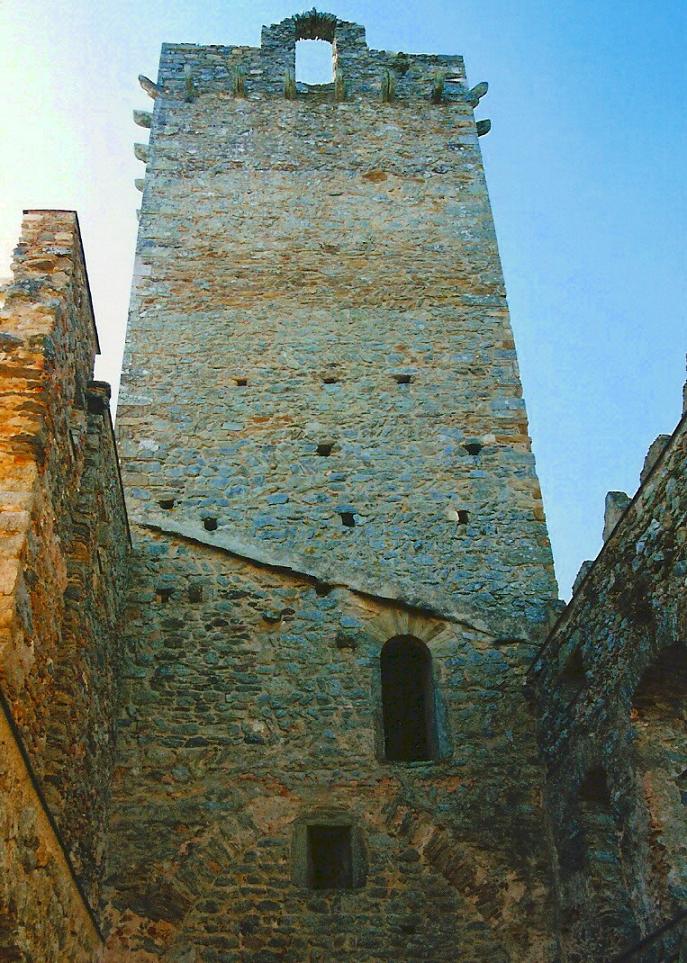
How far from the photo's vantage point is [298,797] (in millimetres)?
6883

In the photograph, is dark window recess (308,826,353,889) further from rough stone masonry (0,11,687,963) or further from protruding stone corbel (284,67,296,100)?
protruding stone corbel (284,67,296,100)

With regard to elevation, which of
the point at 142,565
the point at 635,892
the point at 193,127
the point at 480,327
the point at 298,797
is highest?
the point at 193,127

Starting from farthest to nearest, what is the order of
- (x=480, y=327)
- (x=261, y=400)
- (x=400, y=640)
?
(x=480, y=327) < (x=261, y=400) < (x=400, y=640)

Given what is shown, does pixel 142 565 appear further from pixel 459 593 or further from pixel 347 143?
pixel 347 143

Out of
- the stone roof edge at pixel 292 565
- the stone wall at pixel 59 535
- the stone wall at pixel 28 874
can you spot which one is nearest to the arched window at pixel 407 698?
the stone roof edge at pixel 292 565

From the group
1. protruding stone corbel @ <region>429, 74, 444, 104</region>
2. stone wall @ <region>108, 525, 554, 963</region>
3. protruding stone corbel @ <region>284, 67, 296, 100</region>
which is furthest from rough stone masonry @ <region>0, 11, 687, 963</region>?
protruding stone corbel @ <region>429, 74, 444, 104</region>

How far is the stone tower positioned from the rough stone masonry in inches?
0.9

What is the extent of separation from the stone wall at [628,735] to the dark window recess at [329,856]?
4.58 feet

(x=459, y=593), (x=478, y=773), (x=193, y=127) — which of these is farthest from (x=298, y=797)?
(x=193, y=127)

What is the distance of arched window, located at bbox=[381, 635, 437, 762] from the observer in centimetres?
762

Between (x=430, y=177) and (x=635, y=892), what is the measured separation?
790cm

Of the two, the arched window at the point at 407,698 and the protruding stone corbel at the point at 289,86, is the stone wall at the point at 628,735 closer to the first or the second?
the arched window at the point at 407,698

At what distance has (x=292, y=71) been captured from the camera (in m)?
12.4

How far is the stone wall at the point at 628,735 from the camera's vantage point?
17.8 feet
